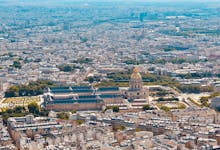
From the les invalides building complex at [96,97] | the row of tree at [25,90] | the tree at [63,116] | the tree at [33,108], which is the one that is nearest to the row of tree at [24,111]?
the tree at [33,108]

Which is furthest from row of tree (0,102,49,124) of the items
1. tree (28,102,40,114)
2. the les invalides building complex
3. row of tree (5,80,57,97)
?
row of tree (5,80,57,97)

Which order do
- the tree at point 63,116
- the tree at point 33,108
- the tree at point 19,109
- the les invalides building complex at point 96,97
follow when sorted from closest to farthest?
the tree at point 63,116, the tree at point 19,109, the tree at point 33,108, the les invalides building complex at point 96,97

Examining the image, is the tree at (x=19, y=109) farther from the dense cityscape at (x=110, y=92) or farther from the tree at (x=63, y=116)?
the tree at (x=63, y=116)

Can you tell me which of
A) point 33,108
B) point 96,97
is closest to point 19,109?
point 33,108

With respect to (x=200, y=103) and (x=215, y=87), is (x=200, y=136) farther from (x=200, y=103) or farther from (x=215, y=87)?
(x=215, y=87)

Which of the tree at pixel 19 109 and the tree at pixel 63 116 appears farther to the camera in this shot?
the tree at pixel 19 109

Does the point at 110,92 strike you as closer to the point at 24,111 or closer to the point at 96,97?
the point at 96,97

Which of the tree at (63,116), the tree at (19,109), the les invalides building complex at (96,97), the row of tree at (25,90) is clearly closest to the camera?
the tree at (63,116)

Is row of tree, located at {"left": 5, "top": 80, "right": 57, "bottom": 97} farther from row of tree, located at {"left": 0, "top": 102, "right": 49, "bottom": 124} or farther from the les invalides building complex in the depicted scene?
row of tree, located at {"left": 0, "top": 102, "right": 49, "bottom": 124}

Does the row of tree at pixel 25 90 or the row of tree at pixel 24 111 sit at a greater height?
the row of tree at pixel 24 111
